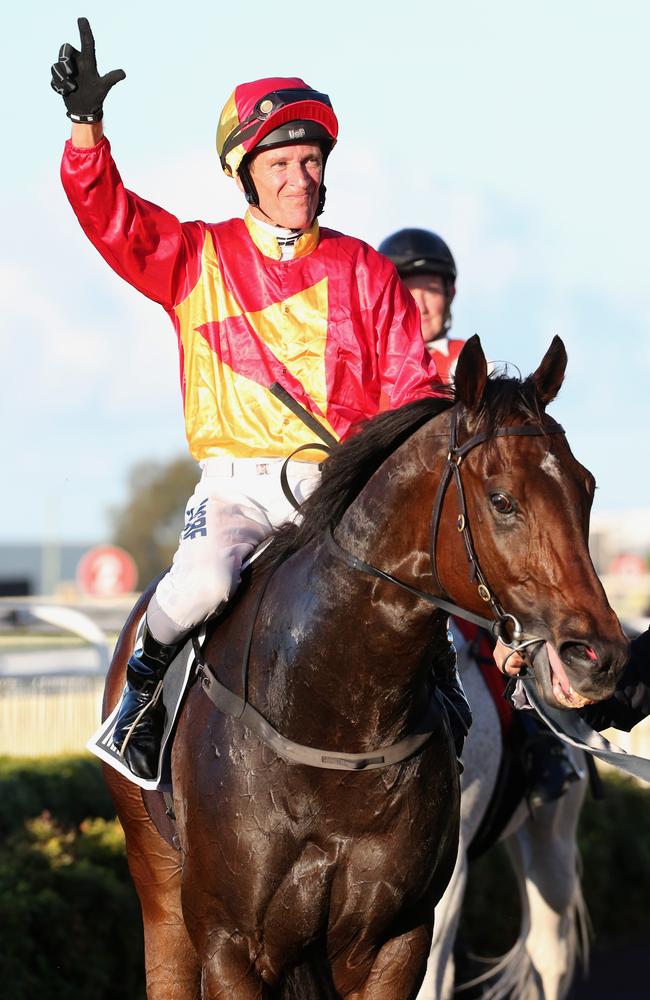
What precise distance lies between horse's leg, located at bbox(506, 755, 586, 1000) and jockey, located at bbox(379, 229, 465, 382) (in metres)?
2.09

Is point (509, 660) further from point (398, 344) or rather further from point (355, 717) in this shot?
point (398, 344)

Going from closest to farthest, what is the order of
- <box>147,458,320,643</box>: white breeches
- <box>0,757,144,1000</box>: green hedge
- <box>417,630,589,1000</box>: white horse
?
<box>147,458,320,643</box>: white breeches
<box>0,757,144,1000</box>: green hedge
<box>417,630,589,1000</box>: white horse

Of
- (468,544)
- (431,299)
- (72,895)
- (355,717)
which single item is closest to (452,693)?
(355,717)

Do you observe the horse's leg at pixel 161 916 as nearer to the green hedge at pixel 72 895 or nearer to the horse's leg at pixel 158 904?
the horse's leg at pixel 158 904

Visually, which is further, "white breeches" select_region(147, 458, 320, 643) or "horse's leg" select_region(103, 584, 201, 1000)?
"horse's leg" select_region(103, 584, 201, 1000)

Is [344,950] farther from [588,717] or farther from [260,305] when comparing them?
[260,305]

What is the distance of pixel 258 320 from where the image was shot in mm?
4195

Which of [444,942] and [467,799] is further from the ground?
[467,799]

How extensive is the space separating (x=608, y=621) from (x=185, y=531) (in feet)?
4.91

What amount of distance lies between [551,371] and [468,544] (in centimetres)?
47

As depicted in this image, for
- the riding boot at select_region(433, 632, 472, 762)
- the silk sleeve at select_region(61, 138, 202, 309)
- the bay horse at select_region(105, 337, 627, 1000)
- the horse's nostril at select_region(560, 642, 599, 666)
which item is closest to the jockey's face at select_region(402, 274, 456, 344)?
the silk sleeve at select_region(61, 138, 202, 309)

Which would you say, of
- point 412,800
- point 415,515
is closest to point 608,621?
point 415,515

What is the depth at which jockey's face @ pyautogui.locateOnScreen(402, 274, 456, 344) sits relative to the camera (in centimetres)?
686

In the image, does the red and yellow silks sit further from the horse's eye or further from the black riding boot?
the horse's eye
